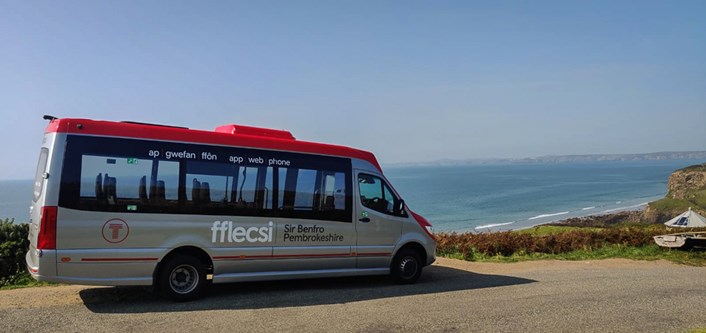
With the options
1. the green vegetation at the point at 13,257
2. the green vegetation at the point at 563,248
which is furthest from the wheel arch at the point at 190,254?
the green vegetation at the point at 563,248

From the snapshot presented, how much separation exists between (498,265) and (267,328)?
8.51 meters

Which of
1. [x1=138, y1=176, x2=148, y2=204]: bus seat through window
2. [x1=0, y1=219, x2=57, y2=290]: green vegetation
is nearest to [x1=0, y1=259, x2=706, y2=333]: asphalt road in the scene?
[x1=0, y1=219, x2=57, y2=290]: green vegetation

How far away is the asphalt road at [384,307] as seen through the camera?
24.0ft

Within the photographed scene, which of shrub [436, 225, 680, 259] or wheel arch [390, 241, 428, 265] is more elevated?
wheel arch [390, 241, 428, 265]

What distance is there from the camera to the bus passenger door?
1045 cm

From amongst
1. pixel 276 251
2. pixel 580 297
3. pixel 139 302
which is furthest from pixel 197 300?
pixel 580 297

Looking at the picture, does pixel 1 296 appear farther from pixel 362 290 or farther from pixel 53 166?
pixel 362 290

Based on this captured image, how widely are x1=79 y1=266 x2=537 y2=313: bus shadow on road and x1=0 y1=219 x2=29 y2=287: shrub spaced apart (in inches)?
102

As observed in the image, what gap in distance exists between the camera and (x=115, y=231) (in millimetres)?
8070

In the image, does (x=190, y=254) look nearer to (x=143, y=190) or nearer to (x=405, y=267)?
(x=143, y=190)

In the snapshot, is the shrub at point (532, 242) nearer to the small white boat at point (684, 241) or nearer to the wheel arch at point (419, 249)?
the small white boat at point (684, 241)

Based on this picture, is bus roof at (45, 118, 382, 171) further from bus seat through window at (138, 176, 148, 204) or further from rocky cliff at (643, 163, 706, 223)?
rocky cliff at (643, 163, 706, 223)

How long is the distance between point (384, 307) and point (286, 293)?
1.93m

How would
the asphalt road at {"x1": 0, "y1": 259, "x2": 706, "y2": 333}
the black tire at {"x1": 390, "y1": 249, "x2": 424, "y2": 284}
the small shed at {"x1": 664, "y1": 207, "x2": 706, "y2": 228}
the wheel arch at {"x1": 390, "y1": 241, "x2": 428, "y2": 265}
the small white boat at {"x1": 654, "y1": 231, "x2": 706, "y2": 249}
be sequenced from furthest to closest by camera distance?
1. the small shed at {"x1": 664, "y1": 207, "x2": 706, "y2": 228}
2. the small white boat at {"x1": 654, "y1": 231, "x2": 706, "y2": 249}
3. the wheel arch at {"x1": 390, "y1": 241, "x2": 428, "y2": 265}
4. the black tire at {"x1": 390, "y1": 249, "x2": 424, "y2": 284}
5. the asphalt road at {"x1": 0, "y1": 259, "x2": 706, "y2": 333}
